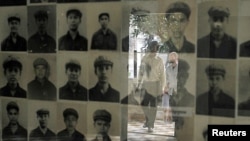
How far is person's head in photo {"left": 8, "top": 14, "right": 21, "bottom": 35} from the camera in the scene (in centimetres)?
118

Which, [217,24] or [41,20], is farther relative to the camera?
[41,20]

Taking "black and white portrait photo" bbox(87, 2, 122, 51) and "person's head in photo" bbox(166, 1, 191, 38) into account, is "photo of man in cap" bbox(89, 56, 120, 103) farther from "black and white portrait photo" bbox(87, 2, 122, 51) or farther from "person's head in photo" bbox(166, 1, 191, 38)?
"person's head in photo" bbox(166, 1, 191, 38)

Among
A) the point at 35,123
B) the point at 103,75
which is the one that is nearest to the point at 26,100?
the point at 35,123

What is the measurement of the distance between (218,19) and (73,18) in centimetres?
53

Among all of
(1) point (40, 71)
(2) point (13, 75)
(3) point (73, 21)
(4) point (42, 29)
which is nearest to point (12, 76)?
(2) point (13, 75)

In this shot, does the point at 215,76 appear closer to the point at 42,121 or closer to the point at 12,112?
the point at 42,121

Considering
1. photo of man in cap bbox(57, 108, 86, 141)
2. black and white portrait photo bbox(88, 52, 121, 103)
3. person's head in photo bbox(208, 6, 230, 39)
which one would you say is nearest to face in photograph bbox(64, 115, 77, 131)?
photo of man in cap bbox(57, 108, 86, 141)

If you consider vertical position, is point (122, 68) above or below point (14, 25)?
below

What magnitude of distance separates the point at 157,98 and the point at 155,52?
164 mm

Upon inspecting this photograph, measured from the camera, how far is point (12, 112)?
1198 millimetres

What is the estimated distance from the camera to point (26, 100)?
1179 mm

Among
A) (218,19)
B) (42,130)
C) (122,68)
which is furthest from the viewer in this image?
(42,130)

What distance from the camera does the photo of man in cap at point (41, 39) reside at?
114 centimetres

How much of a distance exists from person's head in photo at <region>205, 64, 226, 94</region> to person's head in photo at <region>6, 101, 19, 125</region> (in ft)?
2.50
